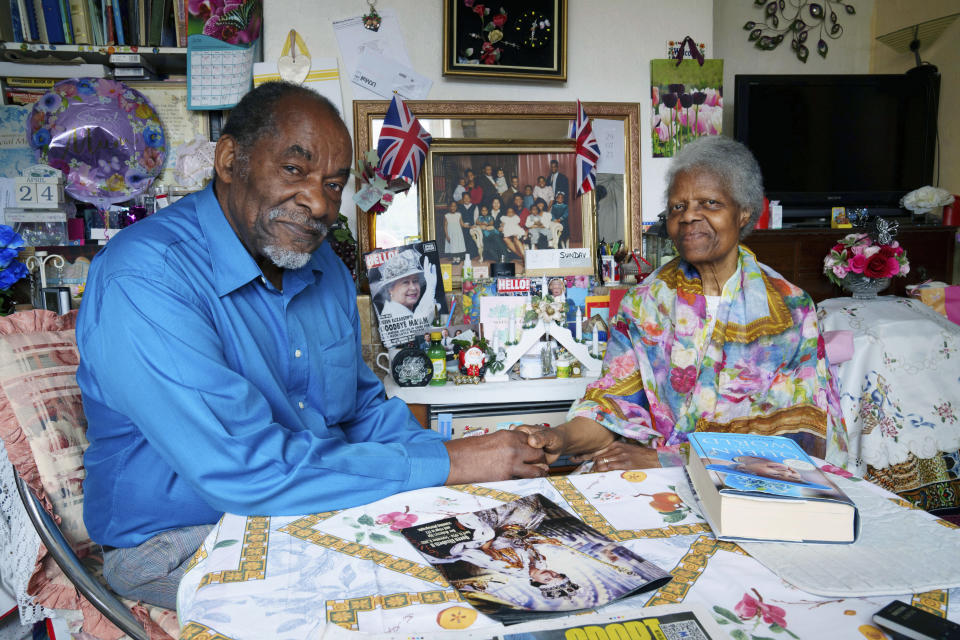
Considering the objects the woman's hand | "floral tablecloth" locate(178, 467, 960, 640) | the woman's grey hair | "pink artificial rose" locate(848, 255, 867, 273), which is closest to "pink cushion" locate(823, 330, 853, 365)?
"pink artificial rose" locate(848, 255, 867, 273)

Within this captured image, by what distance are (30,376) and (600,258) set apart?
2.23 m

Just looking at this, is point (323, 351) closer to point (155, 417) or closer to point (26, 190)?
point (155, 417)

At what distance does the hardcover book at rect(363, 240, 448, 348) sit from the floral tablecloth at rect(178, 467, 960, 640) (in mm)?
1536

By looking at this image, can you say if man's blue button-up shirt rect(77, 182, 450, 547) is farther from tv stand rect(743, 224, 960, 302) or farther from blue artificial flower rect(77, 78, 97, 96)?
tv stand rect(743, 224, 960, 302)

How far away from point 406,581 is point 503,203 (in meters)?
2.22

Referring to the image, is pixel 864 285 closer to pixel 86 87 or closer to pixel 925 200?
pixel 925 200

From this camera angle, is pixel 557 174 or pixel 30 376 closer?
pixel 30 376

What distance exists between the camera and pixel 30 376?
121 centimetres

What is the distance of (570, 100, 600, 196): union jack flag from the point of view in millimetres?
2760

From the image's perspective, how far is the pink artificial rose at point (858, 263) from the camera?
2.68m

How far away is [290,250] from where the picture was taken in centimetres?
129

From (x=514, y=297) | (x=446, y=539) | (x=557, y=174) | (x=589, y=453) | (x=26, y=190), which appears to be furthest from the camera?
(x=557, y=174)

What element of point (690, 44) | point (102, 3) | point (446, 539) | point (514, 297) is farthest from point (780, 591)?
point (102, 3)

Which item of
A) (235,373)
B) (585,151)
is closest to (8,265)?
(235,373)
